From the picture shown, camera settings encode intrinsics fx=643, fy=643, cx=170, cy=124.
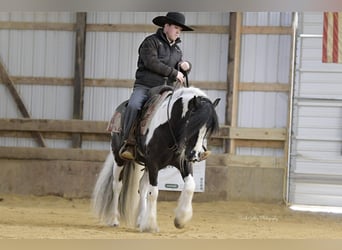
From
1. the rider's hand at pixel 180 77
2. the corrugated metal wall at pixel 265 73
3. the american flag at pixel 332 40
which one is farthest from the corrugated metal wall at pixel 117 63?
the rider's hand at pixel 180 77

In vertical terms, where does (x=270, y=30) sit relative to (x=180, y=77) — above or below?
above

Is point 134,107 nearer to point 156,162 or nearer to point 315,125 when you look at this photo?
point 156,162

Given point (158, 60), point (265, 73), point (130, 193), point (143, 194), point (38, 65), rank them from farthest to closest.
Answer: point (38, 65), point (265, 73), point (130, 193), point (143, 194), point (158, 60)

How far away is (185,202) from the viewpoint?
4.68 m

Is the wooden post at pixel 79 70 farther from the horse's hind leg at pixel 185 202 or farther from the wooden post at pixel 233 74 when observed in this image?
the horse's hind leg at pixel 185 202

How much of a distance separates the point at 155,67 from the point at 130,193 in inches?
45.1

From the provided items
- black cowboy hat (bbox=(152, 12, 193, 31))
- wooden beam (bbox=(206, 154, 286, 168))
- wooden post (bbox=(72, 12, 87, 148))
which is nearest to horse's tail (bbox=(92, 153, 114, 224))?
black cowboy hat (bbox=(152, 12, 193, 31))

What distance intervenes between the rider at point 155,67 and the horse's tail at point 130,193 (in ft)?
1.06

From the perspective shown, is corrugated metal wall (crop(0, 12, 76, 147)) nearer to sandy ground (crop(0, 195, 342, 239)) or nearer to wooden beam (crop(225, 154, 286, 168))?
sandy ground (crop(0, 195, 342, 239))

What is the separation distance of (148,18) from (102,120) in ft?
5.29

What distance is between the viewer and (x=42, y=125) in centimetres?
924

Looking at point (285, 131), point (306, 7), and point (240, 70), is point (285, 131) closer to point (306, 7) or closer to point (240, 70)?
point (240, 70)

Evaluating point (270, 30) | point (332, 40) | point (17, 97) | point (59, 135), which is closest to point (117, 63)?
point (59, 135)

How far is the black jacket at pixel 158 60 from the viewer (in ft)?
16.4
